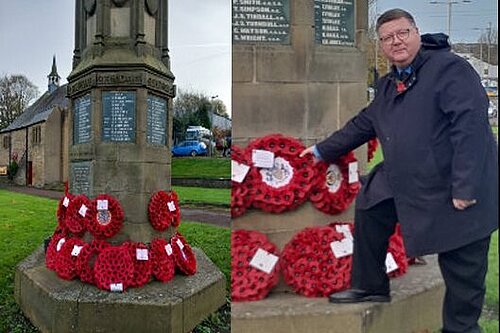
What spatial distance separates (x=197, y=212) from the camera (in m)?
1.96

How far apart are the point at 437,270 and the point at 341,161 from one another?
390 mm

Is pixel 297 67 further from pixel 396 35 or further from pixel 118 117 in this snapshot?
pixel 118 117

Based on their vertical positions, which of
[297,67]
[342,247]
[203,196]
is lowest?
[342,247]

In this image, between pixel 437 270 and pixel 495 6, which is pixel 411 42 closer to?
pixel 495 6

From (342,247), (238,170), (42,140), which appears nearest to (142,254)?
(42,140)

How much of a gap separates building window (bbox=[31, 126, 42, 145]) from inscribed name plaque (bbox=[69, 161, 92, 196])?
17 cm

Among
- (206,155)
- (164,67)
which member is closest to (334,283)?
(206,155)

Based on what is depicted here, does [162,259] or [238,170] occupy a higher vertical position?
[238,170]

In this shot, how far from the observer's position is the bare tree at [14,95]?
6.25 ft

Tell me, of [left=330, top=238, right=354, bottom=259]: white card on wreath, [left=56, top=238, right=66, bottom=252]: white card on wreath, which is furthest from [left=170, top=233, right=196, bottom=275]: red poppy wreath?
[left=330, top=238, right=354, bottom=259]: white card on wreath

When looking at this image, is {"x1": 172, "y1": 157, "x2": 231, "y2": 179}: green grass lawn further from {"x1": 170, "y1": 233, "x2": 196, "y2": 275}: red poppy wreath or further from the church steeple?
the church steeple

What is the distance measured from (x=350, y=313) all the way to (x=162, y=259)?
0.68m

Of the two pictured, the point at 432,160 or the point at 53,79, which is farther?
the point at 53,79

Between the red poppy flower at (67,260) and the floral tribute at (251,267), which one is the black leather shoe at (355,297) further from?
the red poppy flower at (67,260)
